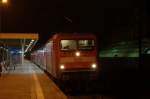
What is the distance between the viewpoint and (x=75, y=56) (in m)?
19.8

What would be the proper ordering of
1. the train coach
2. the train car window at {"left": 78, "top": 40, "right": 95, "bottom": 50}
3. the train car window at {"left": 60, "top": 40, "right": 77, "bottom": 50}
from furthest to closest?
the train car window at {"left": 78, "top": 40, "right": 95, "bottom": 50} → the train car window at {"left": 60, "top": 40, "right": 77, "bottom": 50} → the train coach

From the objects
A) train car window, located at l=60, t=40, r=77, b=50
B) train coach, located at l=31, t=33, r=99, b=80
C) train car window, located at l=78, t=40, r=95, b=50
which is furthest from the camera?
train car window, located at l=78, t=40, r=95, b=50

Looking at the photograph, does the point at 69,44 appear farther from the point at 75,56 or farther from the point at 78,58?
the point at 78,58

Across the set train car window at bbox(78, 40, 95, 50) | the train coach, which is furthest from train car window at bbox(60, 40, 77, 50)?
train car window at bbox(78, 40, 95, 50)

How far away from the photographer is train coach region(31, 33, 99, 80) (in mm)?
19703

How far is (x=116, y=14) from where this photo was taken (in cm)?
5462

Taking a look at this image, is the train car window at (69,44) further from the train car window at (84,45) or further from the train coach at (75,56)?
the train car window at (84,45)

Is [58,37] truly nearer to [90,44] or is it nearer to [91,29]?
[90,44]

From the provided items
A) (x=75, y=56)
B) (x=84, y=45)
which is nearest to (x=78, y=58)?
(x=75, y=56)

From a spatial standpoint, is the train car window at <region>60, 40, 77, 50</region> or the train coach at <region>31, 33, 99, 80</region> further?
the train car window at <region>60, 40, 77, 50</region>

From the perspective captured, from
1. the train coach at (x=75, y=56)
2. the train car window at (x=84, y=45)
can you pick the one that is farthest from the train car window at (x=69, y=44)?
the train car window at (x=84, y=45)

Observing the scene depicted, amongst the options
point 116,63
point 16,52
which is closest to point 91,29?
point 16,52

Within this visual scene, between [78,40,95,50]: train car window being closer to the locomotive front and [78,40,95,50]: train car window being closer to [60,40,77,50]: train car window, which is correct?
the locomotive front

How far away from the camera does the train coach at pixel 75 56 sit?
1970cm
